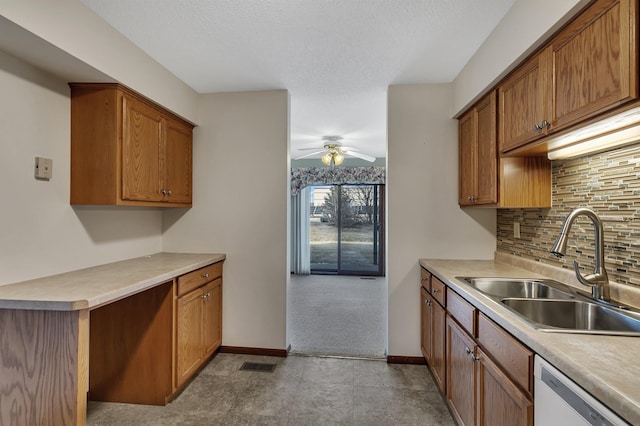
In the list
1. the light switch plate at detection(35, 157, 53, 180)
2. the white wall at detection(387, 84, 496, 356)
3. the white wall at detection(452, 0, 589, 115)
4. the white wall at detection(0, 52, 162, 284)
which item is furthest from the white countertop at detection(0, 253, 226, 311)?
the white wall at detection(452, 0, 589, 115)

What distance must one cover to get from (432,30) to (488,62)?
43cm

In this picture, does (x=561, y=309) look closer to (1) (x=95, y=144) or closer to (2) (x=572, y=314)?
(2) (x=572, y=314)

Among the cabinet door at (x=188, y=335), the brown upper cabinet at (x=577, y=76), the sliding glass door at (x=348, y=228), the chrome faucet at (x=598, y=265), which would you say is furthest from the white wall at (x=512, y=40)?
the sliding glass door at (x=348, y=228)

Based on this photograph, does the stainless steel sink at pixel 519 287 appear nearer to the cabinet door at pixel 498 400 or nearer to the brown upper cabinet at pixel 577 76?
the cabinet door at pixel 498 400

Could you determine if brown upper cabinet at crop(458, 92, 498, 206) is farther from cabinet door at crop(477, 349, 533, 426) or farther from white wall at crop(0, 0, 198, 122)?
white wall at crop(0, 0, 198, 122)

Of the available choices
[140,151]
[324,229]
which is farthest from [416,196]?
[324,229]

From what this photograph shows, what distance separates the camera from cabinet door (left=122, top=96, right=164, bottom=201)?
2.12 m

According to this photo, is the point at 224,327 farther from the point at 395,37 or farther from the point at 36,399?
the point at 395,37

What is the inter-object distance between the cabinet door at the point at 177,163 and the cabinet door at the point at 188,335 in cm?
86

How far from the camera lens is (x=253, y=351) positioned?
9.46 feet

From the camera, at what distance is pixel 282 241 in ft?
9.45

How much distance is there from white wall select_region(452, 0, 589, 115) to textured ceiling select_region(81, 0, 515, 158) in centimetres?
7

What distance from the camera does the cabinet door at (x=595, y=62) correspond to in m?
1.06

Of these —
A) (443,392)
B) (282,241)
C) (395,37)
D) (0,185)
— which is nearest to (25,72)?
(0,185)
